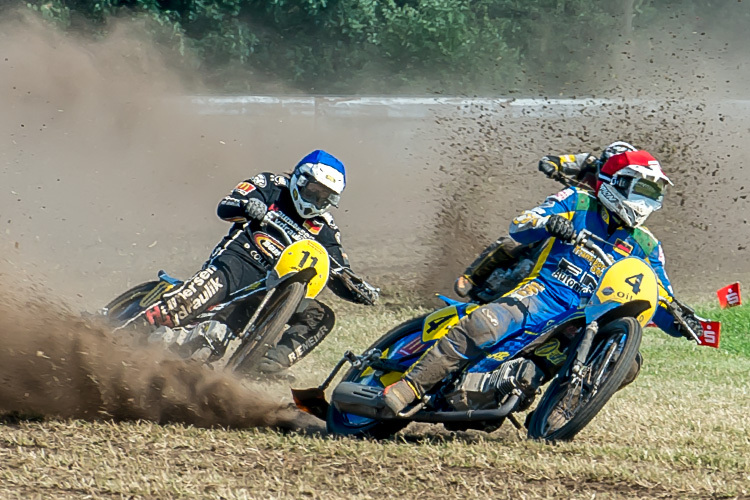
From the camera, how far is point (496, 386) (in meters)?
6.37

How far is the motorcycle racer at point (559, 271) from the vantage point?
6.48 metres

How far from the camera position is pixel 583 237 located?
21.4 ft

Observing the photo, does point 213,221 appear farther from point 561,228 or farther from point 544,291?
point 561,228

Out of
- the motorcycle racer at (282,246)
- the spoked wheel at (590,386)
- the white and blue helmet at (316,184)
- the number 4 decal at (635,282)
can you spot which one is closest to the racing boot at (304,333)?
the motorcycle racer at (282,246)

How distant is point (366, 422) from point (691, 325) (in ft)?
6.78

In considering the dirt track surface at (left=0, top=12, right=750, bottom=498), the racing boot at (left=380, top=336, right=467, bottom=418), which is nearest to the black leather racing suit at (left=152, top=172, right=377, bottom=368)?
the dirt track surface at (left=0, top=12, right=750, bottom=498)

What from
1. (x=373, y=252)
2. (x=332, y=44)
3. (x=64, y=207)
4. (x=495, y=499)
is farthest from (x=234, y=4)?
(x=495, y=499)

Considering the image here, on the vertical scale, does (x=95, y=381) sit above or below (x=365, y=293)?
above

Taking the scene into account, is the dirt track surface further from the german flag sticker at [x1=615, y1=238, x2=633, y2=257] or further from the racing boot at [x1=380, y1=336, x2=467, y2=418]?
the german flag sticker at [x1=615, y1=238, x2=633, y2=257]

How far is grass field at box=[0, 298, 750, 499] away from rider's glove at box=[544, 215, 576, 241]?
3.95 feet

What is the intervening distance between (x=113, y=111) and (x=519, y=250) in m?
14.0

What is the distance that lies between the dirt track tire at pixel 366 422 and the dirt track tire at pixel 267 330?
2.14 ft

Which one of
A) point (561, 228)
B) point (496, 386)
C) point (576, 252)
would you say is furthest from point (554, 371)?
point (561, 228)

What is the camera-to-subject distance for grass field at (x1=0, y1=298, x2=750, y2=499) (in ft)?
17.5
